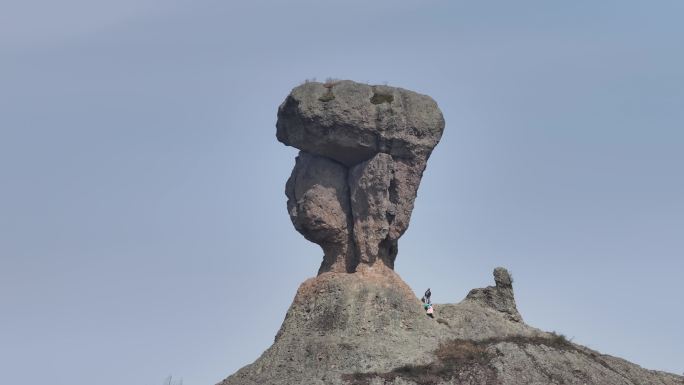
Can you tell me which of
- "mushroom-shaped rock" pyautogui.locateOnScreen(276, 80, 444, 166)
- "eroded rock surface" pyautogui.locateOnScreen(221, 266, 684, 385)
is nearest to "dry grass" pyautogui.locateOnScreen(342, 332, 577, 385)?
"eroded rock surface" pyautogui.locateOnScreen(221, 266, 684, 385)

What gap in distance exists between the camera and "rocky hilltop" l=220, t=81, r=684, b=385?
6694 cm

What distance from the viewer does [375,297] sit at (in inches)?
2788

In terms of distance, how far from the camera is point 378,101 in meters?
74.6

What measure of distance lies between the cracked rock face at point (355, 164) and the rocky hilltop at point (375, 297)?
0.18 ft

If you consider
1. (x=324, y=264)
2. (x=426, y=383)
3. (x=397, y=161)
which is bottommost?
(x=426, y=383)

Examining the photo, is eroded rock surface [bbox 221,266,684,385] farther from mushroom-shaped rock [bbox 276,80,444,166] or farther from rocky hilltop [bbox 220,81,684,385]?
mushroom-shaped rock [bbox 276,80,444,166]

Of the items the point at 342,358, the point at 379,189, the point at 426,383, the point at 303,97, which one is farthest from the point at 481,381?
the point at 303,97

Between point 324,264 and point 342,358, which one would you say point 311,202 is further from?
point 342,358

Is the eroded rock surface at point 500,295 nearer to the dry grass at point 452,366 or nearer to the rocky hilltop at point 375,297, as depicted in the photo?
Result: the rocky hilltop at point 375,297

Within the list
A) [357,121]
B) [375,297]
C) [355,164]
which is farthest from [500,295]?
[357,121]

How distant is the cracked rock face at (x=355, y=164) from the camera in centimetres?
7331

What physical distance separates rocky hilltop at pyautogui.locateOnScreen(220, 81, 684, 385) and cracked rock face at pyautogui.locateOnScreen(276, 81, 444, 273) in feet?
0.18

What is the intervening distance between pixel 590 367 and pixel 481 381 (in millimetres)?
6839

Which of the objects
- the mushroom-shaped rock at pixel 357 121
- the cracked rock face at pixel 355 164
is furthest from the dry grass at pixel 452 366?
the mushroom-shaped rock at pixel 357 121
